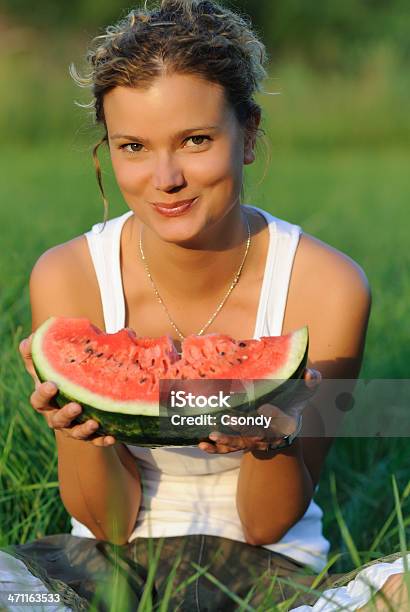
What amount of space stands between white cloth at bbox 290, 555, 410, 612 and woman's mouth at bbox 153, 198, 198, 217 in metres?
1.05

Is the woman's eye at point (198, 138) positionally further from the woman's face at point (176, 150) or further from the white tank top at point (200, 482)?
the white tank top at point (200, 482)

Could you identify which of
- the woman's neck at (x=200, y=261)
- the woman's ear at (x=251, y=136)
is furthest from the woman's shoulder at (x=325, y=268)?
the woman's ear at (x=251, y=136)

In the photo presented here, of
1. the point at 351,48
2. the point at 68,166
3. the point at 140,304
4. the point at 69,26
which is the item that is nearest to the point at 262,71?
the point at 140,304

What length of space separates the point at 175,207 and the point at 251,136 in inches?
17.0

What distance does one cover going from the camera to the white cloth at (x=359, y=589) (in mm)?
2404

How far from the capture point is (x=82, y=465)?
116 inches

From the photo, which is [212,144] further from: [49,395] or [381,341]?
[381,341]

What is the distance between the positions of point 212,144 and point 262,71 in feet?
1.40

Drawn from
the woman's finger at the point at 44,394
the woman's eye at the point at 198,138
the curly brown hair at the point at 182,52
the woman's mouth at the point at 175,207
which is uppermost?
the curly brown hair at the point at 182,52

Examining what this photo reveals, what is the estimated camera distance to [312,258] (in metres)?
3.18

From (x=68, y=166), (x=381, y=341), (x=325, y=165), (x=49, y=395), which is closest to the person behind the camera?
(x=49, y=395)

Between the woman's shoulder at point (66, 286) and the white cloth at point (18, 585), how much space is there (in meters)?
0.78

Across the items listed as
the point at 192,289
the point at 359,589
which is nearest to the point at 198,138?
the point at 192,289

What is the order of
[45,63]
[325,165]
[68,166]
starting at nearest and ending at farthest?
[68,166] < [325,165] < [45,63]
